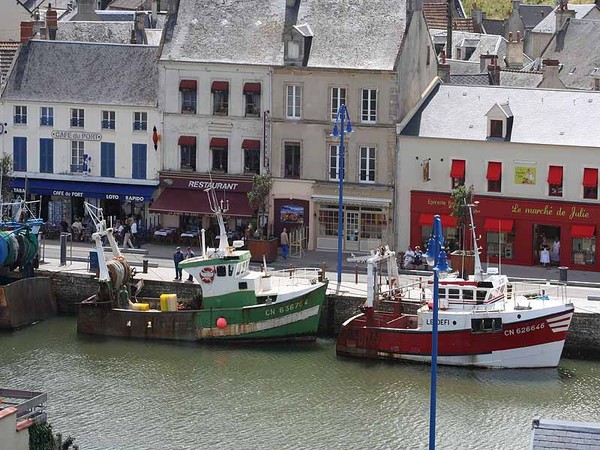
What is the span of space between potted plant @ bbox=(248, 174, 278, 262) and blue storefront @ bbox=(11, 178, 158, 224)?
507cm

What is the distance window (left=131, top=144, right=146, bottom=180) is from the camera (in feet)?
228

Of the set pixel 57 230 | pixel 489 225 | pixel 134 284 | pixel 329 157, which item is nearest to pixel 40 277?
pixel 134 284

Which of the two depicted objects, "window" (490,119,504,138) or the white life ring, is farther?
"window" (490,119,504,138)

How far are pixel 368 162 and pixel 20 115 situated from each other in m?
16.2

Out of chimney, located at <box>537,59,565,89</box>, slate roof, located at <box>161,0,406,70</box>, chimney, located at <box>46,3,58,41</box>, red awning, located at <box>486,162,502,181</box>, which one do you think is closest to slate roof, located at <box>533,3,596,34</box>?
chimney, located at <box>537,59,565,89</box>

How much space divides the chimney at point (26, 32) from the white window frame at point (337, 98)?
15.0 metres

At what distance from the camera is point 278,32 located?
6806 cm

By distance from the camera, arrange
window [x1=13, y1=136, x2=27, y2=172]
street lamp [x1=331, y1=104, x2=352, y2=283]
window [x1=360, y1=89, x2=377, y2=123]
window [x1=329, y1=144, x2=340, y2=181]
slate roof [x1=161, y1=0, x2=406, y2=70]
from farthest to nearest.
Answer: window [x1=13, y1=136, x2=27, y2=172]
window [x1=329, y1=144, x2=340, y2=181]
slate roof [x1=161, y1=0, x2=406, y2=70]
window [x1=360, y1=89, x2=377, y2=123]
street lamp [x1=331, y1=104, x2=352, y2=283]

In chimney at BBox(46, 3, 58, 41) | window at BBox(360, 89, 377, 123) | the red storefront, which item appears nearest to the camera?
the red storefront

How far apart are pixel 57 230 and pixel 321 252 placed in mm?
11849

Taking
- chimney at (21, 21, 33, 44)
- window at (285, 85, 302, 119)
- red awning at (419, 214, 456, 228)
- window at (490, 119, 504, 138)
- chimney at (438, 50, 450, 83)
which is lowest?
red awning at (419, 214, 456, 228)

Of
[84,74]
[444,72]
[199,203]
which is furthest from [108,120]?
[444,72]

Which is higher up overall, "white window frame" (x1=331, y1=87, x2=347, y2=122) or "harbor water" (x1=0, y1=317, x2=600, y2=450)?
"white window frame" (x1=331, y1=87, x2=347, y2=122)

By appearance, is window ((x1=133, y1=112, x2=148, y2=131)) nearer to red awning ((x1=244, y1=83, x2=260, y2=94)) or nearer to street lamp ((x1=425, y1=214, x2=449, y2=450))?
red awning ((x1=244, y1=83, x2=260, y2=94))
